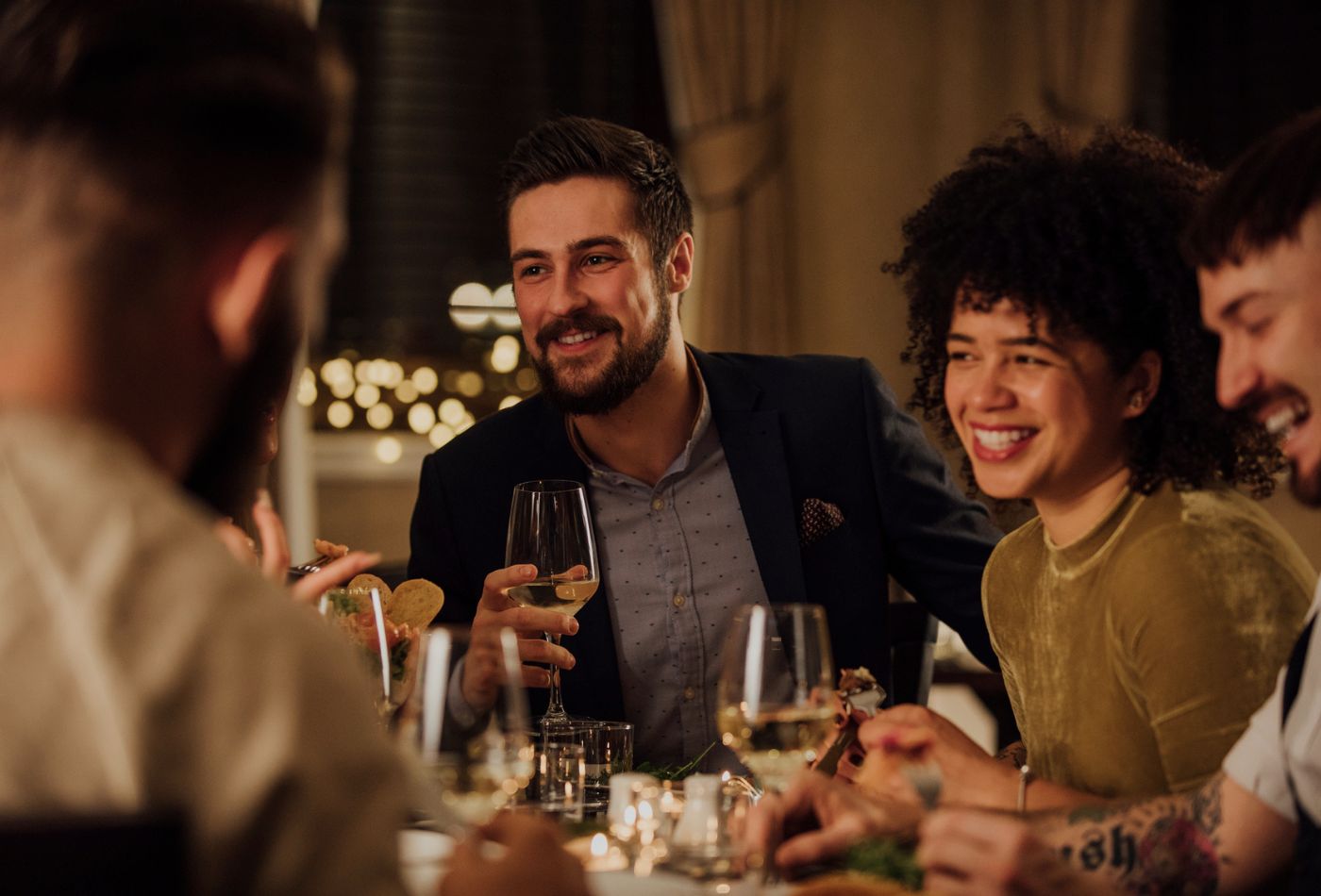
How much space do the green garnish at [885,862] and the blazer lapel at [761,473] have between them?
1.25 meters

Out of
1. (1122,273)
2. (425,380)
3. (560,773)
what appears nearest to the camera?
(1122,273)

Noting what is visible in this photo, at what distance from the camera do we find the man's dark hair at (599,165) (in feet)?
8.77

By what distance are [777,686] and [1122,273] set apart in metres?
0.71

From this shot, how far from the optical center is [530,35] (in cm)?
526

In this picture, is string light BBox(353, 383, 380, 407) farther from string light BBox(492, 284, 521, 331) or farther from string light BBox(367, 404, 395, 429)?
string light BBox(492, 284, 521, 331)

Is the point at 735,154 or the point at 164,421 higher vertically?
the point at 735,154

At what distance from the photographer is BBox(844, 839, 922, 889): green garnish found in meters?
1.25

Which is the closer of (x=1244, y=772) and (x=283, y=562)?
(x=1244, y=772)

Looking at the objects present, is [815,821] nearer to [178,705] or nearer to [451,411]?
[178,705]

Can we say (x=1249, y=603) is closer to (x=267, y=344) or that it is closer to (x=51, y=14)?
(x=267, y=344)

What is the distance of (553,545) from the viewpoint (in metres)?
1.93

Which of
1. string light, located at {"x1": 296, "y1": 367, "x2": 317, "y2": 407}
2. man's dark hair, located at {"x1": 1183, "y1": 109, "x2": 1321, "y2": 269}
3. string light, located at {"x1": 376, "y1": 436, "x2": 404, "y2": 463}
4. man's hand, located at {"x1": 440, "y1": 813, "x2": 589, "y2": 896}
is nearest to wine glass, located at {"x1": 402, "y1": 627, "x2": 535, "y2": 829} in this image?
man's hand, located at {"x1": 440, "y1": 813, "x2": 589, "y2": 896}

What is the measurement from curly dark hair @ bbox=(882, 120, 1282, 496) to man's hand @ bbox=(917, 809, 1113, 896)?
55 cm

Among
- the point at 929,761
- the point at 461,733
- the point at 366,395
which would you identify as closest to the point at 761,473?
the point at 929,761
